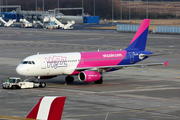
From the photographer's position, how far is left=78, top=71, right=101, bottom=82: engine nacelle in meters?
43.5

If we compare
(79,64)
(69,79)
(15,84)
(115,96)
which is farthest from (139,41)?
(15,84)

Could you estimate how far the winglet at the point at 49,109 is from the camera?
1548cm

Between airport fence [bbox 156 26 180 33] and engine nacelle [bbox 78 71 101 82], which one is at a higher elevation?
airport fence [bbox 156 26 180 33]

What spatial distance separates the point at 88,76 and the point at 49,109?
91.2 ft

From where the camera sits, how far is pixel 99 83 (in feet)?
154

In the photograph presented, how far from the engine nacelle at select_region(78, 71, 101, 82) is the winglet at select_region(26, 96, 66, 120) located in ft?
89.1

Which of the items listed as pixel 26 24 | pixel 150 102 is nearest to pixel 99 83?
pixel 150 102

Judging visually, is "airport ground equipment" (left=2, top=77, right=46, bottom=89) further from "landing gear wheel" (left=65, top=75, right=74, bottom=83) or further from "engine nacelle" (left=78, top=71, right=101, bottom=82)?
"landing gear wheel" (left=65, top=75, right=74, bottom=83)

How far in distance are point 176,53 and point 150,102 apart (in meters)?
49.5

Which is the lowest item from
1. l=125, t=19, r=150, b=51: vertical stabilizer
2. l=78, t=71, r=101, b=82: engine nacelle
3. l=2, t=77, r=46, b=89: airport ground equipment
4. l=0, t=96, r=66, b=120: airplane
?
l=2, t=77, r=46, b=89: airport ground equipment

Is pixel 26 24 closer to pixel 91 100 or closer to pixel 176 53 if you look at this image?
pixel 176 53

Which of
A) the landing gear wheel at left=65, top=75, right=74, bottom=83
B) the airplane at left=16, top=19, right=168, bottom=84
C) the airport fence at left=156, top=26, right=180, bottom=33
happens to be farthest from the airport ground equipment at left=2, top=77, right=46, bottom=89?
the airport fence at left=156, top=26, right=180, bottom=33

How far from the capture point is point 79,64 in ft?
151

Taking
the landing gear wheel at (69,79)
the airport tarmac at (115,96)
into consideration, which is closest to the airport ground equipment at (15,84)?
the airport tarmac at (115,96)
